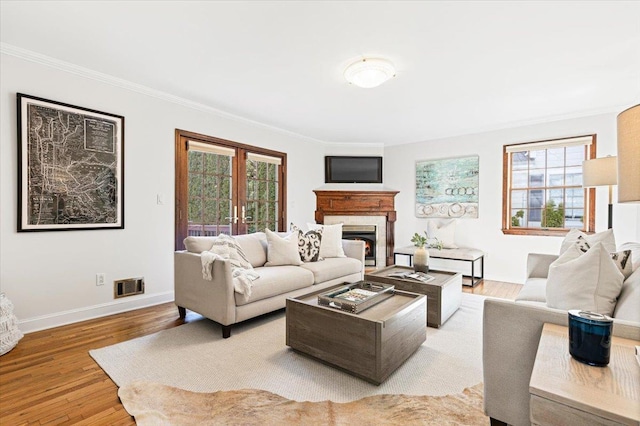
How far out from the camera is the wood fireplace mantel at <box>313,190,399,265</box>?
581 centimetres

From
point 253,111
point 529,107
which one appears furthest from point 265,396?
point 529,107

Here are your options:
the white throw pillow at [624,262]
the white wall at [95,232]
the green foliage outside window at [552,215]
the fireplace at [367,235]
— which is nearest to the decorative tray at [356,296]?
the white throw pillow at [624,262]

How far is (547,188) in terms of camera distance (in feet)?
15.0

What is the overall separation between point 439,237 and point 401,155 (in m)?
1.77

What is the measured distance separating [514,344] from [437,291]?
1.43m

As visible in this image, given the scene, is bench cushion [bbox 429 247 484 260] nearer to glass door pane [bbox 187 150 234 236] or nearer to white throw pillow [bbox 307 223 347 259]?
white throw pillow [bbox 307 223 347 259]

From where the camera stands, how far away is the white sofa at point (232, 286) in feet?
8.51

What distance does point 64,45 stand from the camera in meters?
2.56

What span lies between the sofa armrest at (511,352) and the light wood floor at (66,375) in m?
1.82

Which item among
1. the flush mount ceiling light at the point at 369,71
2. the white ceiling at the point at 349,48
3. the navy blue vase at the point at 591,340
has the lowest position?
the navy blue vase at the point at 591,340

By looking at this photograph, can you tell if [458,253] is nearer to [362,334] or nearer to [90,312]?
[362,334]

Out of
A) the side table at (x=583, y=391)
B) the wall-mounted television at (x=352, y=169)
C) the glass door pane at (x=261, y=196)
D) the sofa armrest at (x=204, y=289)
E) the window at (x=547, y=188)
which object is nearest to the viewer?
the side table at (x=583, y=391)

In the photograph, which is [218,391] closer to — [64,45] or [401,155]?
[64,45]

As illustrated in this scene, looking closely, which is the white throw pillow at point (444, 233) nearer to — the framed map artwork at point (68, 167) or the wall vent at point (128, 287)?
the wall vent at point (128, 287)
